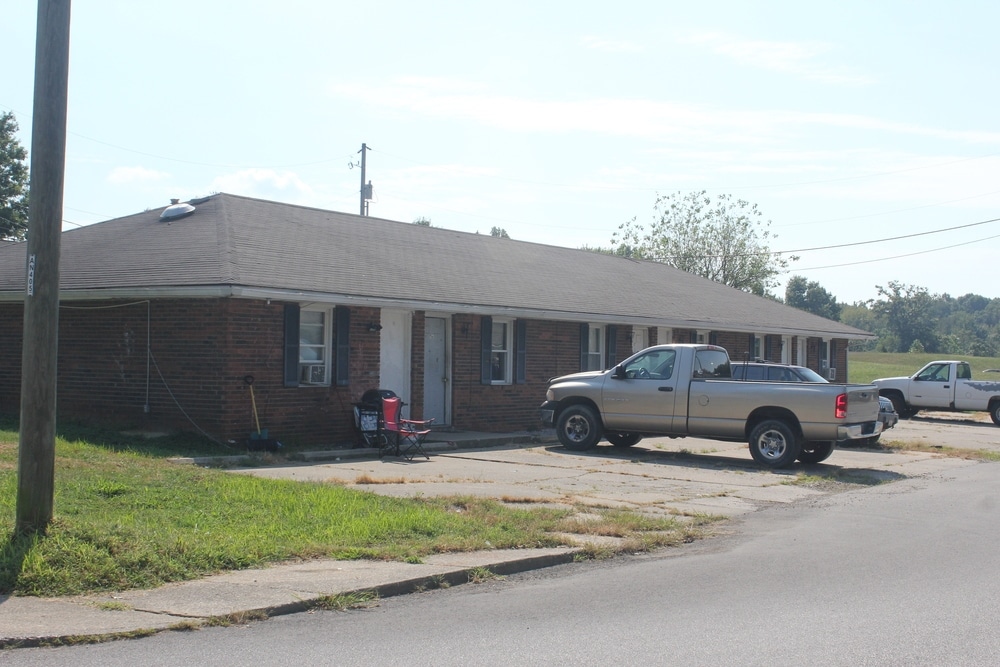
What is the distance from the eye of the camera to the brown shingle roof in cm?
1728

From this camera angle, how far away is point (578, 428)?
18.4 m

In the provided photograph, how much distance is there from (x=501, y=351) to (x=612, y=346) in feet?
13.4

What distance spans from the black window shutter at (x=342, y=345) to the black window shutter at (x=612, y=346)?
8.63 metres

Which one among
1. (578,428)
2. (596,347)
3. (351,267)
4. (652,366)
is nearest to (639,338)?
(596,347)

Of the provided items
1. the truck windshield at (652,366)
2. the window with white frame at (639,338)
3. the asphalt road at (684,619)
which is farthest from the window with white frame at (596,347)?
the asphalt road at (684,619)

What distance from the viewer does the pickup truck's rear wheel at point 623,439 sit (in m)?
18.8

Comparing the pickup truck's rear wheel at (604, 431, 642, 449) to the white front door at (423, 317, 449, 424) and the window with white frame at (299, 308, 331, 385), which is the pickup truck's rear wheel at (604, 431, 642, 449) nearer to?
the white front door at (423, 317, 449, 424)

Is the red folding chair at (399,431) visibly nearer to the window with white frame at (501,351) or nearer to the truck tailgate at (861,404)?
the window with white frame at (501,351)

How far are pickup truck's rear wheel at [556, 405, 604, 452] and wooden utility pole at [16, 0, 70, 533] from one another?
37.6 feet

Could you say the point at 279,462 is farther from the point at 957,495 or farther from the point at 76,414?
the point at 957,495

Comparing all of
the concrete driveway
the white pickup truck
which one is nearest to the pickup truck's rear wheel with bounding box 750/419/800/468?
the concrete driveway

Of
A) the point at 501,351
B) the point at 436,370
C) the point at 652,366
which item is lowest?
the point at 436,370

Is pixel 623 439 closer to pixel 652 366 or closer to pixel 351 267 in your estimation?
pixel 652 366

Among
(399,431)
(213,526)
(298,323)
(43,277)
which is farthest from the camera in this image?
(298,323)
